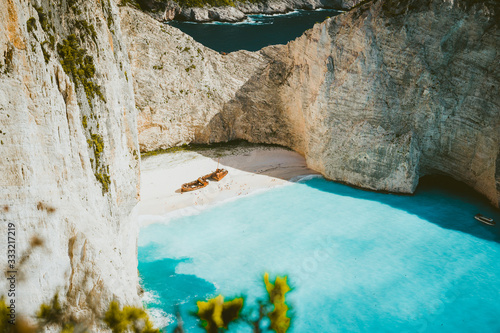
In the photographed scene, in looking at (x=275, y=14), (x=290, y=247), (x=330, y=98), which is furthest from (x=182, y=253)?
(x=275, y=14)

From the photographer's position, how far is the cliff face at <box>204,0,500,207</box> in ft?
81.9

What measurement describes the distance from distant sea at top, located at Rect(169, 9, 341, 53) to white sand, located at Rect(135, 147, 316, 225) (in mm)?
16991

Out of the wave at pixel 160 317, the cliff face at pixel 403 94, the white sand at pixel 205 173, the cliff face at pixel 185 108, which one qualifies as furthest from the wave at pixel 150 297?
the cliff face at pixel 403 94

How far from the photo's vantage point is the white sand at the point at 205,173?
89.4 feet

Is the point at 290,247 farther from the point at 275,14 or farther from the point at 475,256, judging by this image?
the point at 275,14

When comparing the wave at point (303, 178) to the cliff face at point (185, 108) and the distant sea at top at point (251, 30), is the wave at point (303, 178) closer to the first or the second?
the cliff face at point (185, 108)

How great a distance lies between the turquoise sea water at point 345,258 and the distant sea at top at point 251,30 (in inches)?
1018

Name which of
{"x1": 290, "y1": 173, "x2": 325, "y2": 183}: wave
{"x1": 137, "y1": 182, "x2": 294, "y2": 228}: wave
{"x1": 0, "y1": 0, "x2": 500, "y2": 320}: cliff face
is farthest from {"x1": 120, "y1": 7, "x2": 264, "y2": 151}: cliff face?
{"x1": 290, "y1": 173, "x2": 325, "y2": 183}: wave

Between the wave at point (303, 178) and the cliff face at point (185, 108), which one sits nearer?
the cliff face at point (185, 108)

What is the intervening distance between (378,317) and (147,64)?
25.8m

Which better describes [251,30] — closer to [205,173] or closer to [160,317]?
[205,173]


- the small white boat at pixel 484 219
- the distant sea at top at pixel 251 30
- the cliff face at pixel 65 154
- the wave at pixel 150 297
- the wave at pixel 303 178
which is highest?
the distant sea at top at pixel 251 30

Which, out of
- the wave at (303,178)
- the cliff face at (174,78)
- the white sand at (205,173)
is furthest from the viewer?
the cliff face at (174,78)

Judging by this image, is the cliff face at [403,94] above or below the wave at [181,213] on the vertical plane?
above
